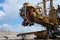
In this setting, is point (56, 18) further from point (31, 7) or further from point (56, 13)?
point (31, 7)

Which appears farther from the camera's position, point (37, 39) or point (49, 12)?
point (49, 12)

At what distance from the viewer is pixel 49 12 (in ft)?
55.3

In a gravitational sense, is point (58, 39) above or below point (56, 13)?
below

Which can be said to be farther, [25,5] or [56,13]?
[56,13]

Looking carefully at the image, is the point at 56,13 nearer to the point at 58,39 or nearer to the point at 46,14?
the point at 46,14

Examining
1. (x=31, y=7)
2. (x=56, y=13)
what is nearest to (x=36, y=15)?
(x=31, y=7)

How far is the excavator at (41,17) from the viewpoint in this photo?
16.0m

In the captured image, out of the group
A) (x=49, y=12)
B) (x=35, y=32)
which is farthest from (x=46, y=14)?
(x=35, y=32)

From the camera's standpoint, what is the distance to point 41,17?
16.2m

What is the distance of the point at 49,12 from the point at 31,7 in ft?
4.76

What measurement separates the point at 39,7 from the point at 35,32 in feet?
4.94

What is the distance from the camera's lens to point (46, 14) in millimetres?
16875

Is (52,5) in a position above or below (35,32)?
above

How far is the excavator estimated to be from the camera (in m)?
16.0
